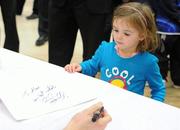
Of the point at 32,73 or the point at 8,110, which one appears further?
the point at 32,73

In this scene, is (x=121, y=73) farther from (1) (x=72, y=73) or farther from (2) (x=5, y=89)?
(2) (x=5, y=89)

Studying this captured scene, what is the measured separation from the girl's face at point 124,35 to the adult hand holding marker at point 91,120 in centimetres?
50

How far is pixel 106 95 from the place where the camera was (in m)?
1.13

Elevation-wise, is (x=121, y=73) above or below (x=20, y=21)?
above

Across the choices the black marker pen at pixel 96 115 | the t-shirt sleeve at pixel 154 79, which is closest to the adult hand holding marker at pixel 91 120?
the black marker pen at pixel 96 115

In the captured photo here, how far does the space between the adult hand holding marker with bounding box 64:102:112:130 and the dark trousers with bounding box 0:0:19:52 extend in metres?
1.86

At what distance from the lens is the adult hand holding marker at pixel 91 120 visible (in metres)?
0.88

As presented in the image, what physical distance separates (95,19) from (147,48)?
1.91ft

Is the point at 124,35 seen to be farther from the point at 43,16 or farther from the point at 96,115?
the point at 43,16

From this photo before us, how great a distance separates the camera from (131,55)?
1.44 m

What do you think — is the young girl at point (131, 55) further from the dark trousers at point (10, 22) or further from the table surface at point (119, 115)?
the dark trousers at point (10, 22)

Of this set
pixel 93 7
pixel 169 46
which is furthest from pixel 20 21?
pixel 93 7

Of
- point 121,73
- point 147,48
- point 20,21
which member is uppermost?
point 147,48

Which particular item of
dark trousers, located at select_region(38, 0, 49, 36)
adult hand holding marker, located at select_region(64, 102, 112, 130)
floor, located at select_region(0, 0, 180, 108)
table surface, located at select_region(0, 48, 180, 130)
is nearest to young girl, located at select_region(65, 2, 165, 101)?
table surface, located at select_region(0, 48, 180, 130)
